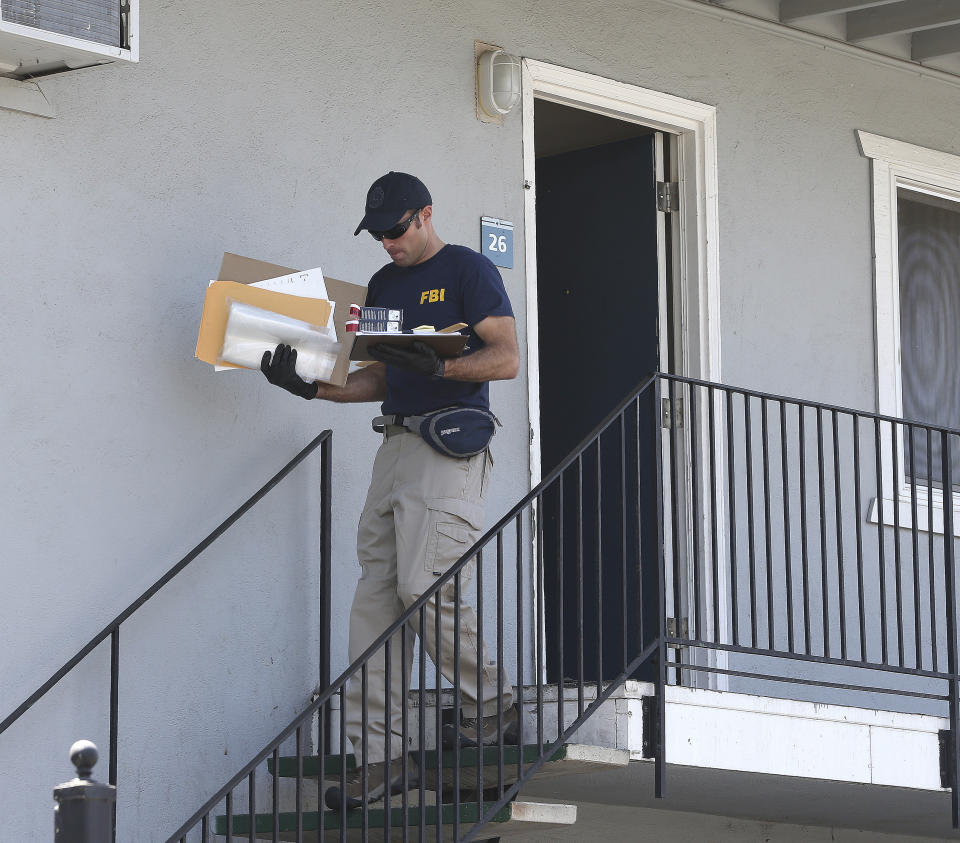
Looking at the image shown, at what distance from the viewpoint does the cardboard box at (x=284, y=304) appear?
5.14 meters

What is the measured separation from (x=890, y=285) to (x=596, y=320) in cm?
145

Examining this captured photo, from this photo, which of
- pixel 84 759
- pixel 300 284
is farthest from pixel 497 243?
pixel 84 759

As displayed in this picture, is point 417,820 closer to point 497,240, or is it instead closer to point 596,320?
point 497,240

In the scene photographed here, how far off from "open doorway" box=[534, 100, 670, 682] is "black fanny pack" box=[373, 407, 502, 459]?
2.17 meters

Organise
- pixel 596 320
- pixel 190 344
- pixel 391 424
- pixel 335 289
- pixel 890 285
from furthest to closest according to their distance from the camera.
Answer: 1. pixel 890 285
2. pixel 596 320
3. pixel 190 344
4. pixel 335 289
5. pixel 391 424

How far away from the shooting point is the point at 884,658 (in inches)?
234

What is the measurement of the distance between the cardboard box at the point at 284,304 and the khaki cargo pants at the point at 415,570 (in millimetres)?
349

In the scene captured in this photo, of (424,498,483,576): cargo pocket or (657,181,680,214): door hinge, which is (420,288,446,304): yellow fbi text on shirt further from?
(657,181,680,214): door hinge

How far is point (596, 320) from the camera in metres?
7.73

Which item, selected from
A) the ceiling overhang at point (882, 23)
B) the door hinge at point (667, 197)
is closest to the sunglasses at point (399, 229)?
the door hinge at point (667, 197)

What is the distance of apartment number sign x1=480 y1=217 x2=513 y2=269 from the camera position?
6.67m

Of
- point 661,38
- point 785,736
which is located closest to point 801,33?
point 661,38

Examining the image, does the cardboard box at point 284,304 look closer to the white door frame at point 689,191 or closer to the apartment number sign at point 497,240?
the apartment number sign at point 497,240

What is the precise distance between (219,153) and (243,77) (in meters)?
0.30
